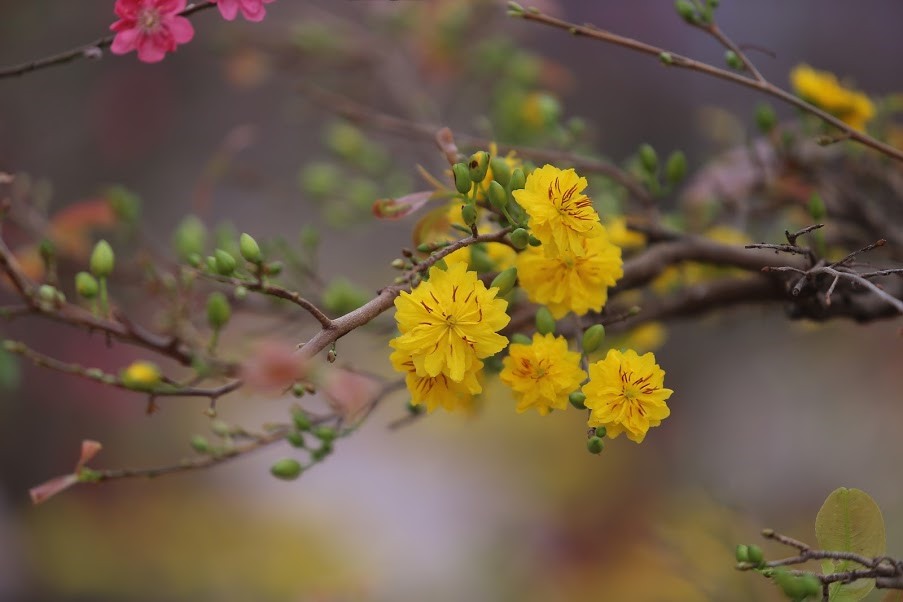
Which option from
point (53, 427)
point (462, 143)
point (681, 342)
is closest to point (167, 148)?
point (53, 427)

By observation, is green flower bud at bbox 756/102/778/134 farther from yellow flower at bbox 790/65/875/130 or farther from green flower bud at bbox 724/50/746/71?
green flower bud at bbox 724/50/746/71

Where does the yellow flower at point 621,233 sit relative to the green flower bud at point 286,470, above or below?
above

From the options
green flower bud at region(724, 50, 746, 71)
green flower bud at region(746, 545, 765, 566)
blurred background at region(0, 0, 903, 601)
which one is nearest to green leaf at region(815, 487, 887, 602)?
green flower bud at region(746, 545, 765, 566)

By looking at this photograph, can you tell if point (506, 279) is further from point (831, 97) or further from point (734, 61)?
point (831, 97)

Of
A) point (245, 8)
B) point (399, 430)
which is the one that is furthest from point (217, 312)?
point (399, 430)

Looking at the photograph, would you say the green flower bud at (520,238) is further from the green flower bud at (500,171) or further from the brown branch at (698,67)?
the brown branch at (698,67)

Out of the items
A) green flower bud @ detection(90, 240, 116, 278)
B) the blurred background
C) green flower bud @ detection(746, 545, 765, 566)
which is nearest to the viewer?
green flower bud @ detection(746, 545, 765, 566)

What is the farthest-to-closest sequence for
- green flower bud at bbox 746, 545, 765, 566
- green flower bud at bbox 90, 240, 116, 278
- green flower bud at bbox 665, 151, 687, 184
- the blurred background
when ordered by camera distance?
the blurred background → green flower bud at bbox 665, 151, 687, 184 → green flower bud at bbox 90, 240, 116, 278 → green flower bud at bbox 746, 545, 765, 566

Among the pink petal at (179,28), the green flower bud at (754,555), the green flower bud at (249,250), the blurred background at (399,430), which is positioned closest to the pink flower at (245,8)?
the pink petal at (179,28)
